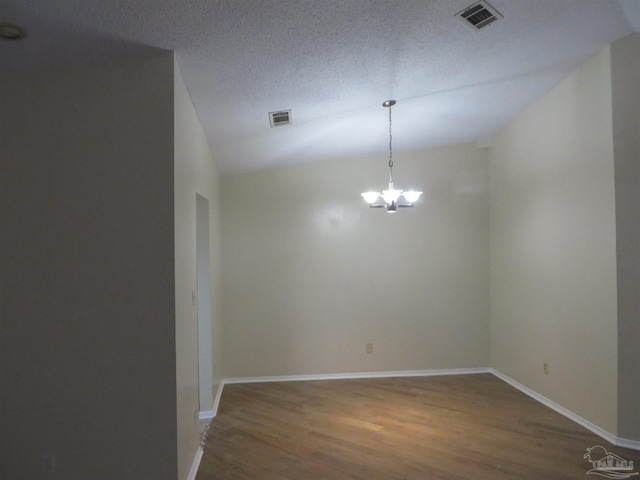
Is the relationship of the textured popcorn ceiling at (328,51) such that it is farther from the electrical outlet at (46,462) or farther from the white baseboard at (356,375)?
the white baseboard at (356,375)

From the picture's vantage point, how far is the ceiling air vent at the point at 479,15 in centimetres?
249

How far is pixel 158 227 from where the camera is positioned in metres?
2.44

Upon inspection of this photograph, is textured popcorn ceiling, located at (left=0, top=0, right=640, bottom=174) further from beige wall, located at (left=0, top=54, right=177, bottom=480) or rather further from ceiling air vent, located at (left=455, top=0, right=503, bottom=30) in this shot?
beige wall, located at (left=0, top=54, right=177, bottom=480)

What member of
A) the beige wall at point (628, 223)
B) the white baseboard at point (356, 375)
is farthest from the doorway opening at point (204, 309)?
the beige wall at point (628, 223)

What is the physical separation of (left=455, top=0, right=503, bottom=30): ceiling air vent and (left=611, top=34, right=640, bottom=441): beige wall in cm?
137

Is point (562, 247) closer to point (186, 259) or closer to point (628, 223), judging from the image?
point (628, 223)

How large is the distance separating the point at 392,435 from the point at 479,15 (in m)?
3.28

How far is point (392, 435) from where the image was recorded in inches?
141

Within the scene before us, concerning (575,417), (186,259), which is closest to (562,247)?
(575,417)

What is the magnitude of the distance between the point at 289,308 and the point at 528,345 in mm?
2824

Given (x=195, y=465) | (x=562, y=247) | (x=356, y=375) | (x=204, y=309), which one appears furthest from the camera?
(x=356, y=375)

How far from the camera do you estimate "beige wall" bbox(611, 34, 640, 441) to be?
319cm

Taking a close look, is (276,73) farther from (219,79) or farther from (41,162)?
(41,162)

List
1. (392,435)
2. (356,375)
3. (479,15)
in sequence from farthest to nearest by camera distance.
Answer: (356,375), (392,435), (479,15)
